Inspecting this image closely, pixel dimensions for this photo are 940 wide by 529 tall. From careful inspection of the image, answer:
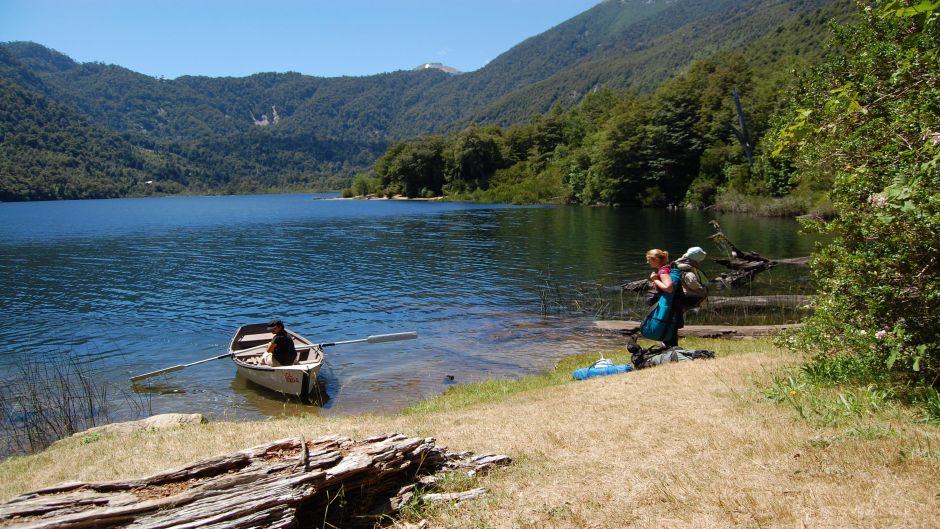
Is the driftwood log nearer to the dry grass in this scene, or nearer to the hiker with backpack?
the dry grass

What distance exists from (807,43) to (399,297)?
151m

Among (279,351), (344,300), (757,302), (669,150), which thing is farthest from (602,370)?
(669,150)

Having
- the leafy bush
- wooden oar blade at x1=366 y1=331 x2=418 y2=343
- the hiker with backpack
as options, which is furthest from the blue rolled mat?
wooden oar blade at x1=366 y1=331 x2=418 y2=343

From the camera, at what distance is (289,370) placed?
16.5 m

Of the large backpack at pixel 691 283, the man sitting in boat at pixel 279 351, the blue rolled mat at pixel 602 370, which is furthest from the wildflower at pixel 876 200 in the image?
the man sitting in boat at pixel 279 351

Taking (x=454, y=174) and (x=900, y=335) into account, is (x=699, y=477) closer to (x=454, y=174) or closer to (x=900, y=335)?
(x=900, y=335)

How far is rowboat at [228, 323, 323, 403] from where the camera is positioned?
1647 centimetres

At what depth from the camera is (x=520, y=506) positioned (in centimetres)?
637

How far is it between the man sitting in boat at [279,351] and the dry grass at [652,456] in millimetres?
5915

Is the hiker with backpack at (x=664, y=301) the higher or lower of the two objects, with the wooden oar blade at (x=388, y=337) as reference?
higher

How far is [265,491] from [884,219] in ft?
24.3

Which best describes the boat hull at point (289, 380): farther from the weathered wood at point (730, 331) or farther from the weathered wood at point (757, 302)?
the weathered wood at point (757, 302)

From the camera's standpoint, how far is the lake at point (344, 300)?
61.1 feet

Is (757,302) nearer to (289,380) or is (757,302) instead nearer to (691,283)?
(691,283)
